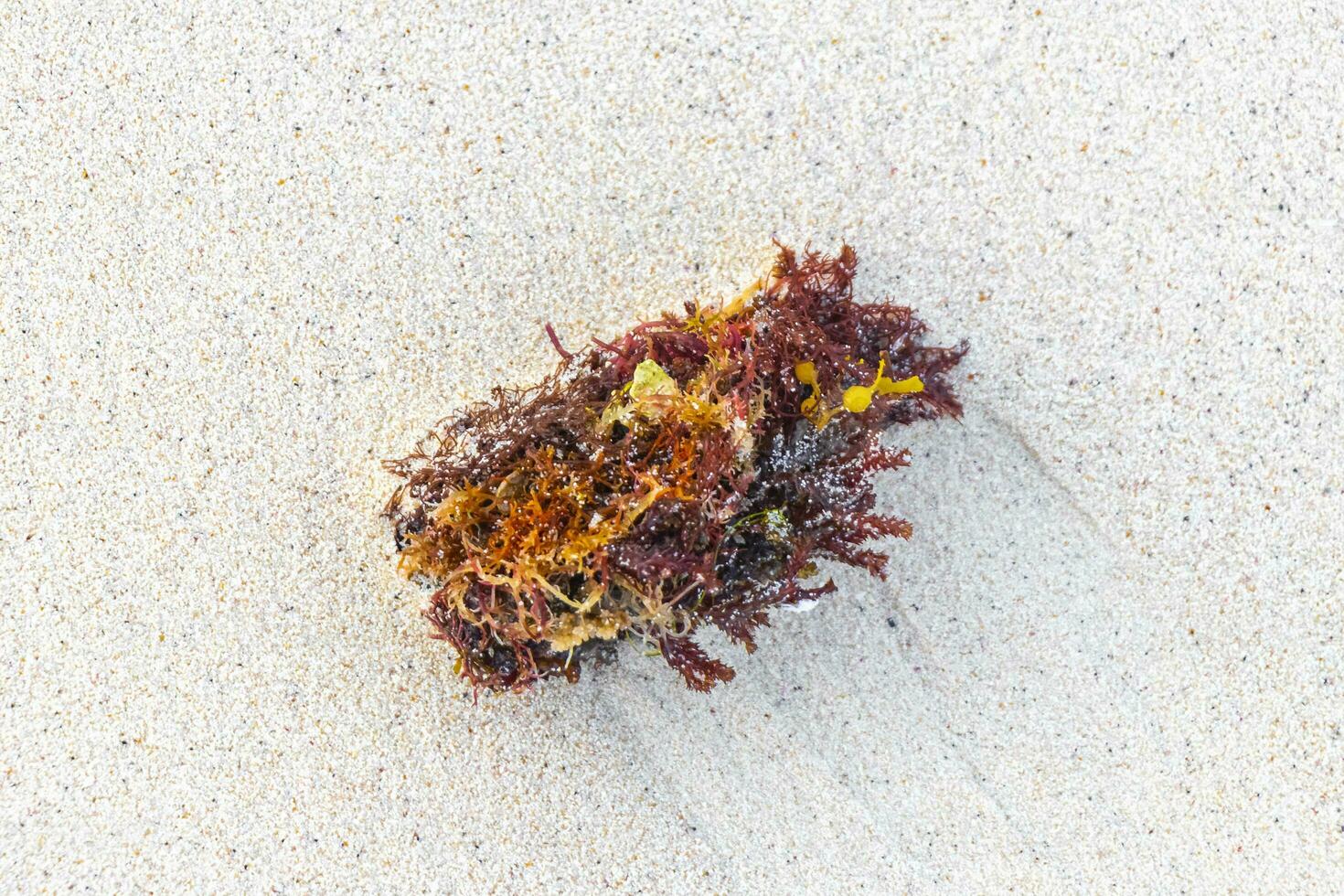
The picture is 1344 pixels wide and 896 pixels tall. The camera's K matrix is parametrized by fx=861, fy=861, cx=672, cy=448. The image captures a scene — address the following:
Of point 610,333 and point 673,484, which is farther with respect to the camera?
point 610,333

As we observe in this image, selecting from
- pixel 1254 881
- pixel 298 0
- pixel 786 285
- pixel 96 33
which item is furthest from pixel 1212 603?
pixel 96 33

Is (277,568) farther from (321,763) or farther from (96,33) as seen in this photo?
(96,33)

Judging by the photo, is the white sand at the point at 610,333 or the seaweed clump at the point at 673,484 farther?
the white sand at the point at 610,333

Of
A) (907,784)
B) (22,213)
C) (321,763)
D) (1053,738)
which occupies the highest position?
(1053,738)
